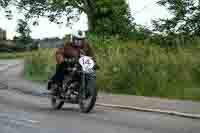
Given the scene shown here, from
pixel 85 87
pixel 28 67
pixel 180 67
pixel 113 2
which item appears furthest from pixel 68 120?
pixel 113 2

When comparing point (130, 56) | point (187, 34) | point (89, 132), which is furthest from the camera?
point (187, 34)

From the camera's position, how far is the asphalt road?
1178 centimetres

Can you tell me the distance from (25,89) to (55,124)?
1343cm

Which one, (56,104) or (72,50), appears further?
(56,104)

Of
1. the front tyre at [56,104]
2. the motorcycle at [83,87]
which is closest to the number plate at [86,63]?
the motorcycle at [83,87]

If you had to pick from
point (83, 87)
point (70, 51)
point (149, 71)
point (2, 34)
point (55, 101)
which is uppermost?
point (2, 34)

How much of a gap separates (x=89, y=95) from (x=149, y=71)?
291 inches

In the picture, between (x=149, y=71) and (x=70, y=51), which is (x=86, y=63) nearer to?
(x=70, y=51)

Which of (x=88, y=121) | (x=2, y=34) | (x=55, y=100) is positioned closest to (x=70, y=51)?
(x=55, y=100)

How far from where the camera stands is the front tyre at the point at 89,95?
49.6 ft

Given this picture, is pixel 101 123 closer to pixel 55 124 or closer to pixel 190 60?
pixel 55 124

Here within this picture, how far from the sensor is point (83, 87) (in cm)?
1536

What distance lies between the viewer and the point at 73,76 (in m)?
15.7

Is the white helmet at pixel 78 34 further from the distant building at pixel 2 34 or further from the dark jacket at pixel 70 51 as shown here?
the distant building at pixel 2 34
